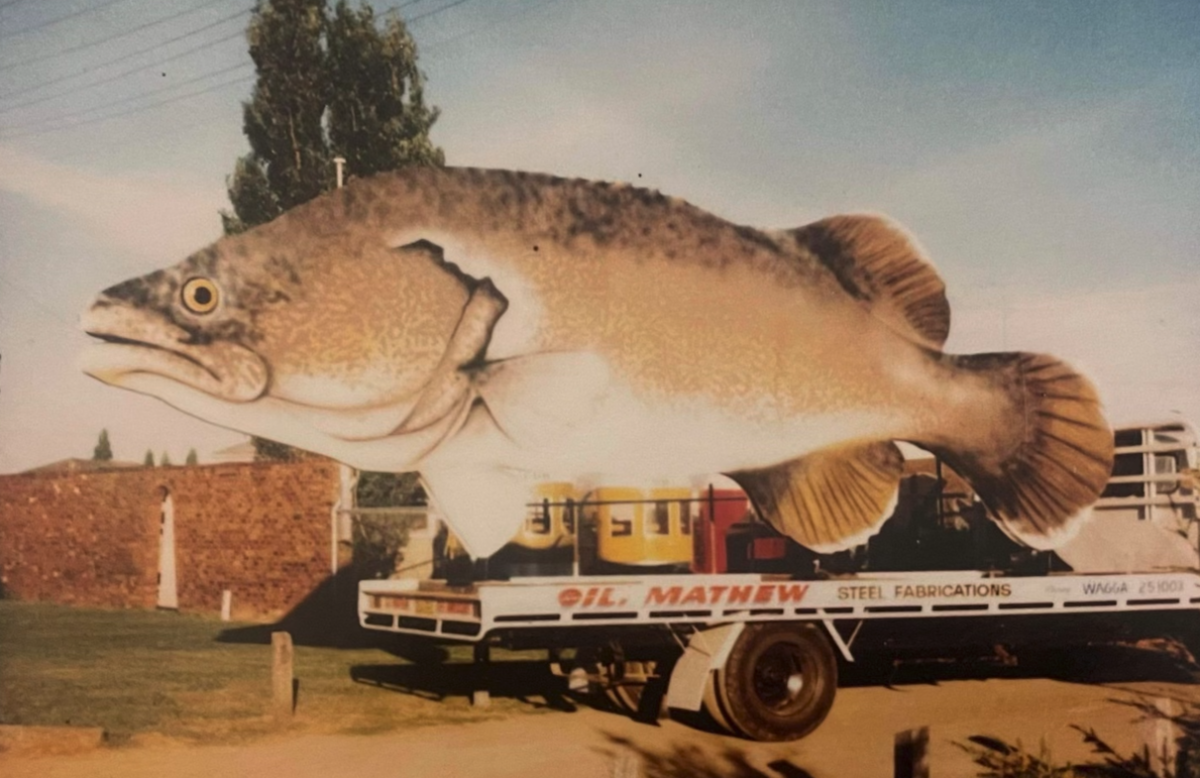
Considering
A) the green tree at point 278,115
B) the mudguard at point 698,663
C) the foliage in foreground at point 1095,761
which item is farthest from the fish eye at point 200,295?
the foliage in foreground at point 1095,761

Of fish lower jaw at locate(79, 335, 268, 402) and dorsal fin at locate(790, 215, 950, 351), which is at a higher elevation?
dorsal fin at locate(790, 215, 950, 351)

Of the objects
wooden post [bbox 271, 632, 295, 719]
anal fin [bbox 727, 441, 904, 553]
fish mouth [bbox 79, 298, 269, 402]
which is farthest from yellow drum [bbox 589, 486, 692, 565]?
fish mouth [bbox 79, 298, 269, 402]

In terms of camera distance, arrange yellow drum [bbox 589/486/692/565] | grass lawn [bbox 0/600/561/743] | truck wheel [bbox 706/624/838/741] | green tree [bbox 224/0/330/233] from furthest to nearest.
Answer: truck wheel [bbox 706/624/838/741], yellow drum [bbox 589/486/692/565], green tree [bbox 224/0/330/233], grass lawn [bbox 0/600/561/743]

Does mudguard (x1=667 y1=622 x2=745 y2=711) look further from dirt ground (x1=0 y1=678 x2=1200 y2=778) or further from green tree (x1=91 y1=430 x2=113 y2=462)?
green tree (x1=91 y1=430 x2=113 y2=462)

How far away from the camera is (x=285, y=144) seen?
222 inches

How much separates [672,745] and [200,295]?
3.45 meters

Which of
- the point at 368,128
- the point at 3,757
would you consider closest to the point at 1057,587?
the point at 368,128

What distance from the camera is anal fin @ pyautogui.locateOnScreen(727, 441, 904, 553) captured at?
20.2 feet

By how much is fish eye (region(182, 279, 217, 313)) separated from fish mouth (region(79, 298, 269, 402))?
0.43 feet

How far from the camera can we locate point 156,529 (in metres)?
5.88

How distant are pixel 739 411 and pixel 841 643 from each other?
159cm

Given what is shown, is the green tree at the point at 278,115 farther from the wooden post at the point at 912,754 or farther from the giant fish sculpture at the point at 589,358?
the wooden post at the point at 912,754

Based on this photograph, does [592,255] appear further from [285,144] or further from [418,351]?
[285,144]

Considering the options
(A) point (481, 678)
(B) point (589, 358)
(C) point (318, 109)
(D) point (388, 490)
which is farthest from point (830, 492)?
(C) point (318, 109)
